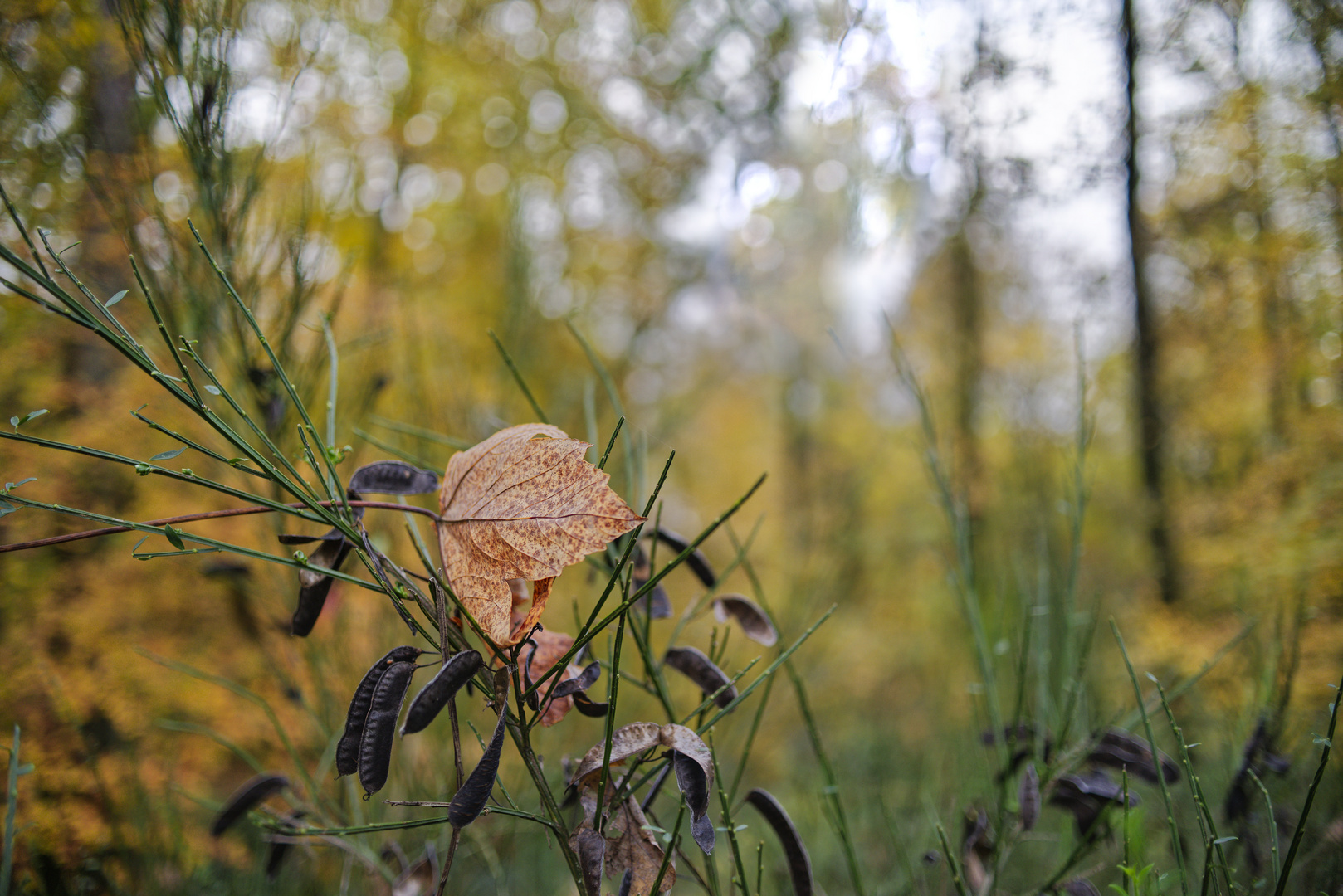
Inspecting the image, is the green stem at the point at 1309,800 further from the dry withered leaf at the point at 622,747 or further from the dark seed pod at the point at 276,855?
the dark seed pod at the point at 276,855

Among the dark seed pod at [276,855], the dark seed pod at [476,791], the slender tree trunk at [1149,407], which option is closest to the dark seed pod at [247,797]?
the dark seed pod at [276,855]

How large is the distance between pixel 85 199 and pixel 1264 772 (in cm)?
354

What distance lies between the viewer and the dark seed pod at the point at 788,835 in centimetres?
61

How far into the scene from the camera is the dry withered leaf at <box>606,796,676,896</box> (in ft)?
1.78

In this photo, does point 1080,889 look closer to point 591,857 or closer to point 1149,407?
point 591,857

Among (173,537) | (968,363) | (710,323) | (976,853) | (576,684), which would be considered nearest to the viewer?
(173,537)

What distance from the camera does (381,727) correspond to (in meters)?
0.48

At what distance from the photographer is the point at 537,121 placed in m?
5.00

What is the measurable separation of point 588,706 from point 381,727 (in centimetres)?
17

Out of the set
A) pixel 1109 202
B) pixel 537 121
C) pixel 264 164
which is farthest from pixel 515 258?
pixel 1109 202

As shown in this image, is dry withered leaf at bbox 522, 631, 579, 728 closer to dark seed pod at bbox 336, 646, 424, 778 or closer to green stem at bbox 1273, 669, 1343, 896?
dark seed pod at bbox 336, 646, 424, 778

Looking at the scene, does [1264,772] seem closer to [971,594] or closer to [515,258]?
[971,594]

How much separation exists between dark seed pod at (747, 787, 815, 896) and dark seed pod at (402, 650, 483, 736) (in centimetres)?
31

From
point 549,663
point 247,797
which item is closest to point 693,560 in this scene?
point 549,663
